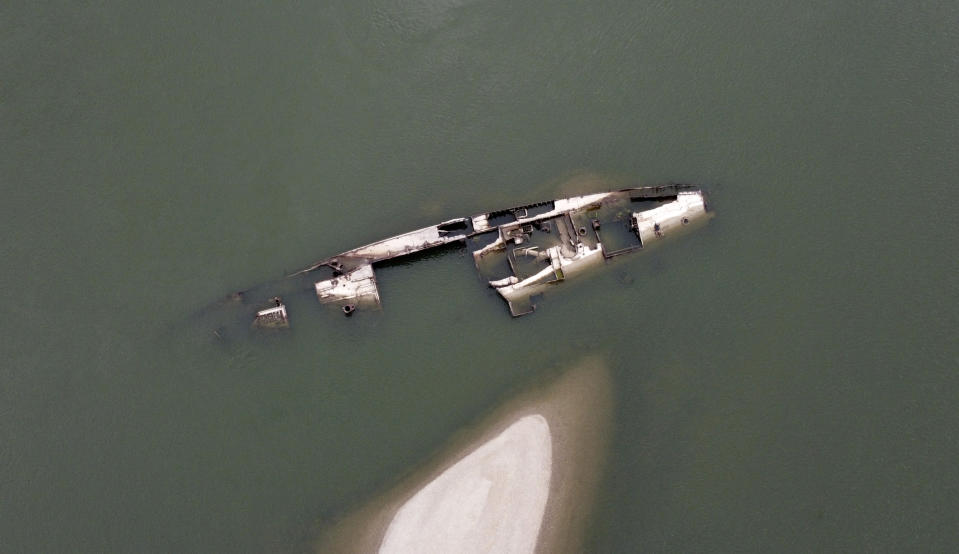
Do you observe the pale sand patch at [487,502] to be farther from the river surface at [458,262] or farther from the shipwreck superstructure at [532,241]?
the shipwreck superstructure at [532,241]

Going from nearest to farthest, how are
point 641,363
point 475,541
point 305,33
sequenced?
point 475,541 → point 641,363 → point 305,33

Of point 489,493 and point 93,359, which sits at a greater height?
point 93,359

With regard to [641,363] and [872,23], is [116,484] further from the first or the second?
[872,23]

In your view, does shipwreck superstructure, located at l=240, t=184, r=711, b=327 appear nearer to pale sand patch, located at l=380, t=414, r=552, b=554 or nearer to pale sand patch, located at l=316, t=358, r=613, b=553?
pale sand patch, located at l=316, t=358, r=613, b=553

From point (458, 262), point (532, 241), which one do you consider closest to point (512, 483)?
point (458, 262)

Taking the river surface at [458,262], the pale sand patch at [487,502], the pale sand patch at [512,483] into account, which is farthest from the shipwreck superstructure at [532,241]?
the pale sand patch at [487,502]

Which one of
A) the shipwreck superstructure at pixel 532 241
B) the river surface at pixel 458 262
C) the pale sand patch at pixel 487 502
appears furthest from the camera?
the shipwreck superstructure at pixel 532 241

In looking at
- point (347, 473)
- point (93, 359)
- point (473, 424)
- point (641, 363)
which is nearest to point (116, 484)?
point (93, 359)
